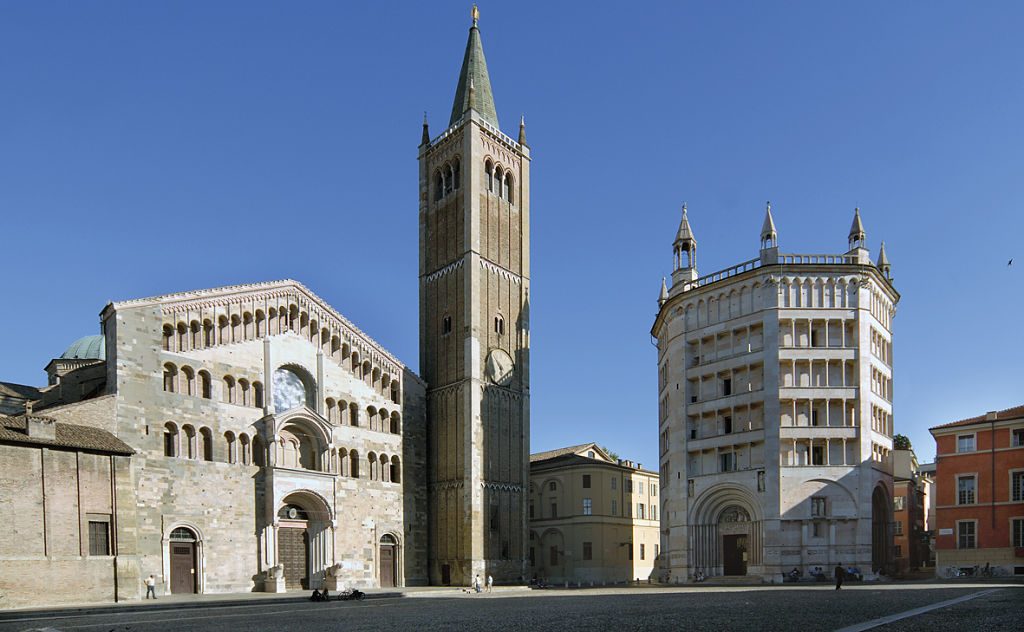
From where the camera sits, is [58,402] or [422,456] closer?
[58,402]

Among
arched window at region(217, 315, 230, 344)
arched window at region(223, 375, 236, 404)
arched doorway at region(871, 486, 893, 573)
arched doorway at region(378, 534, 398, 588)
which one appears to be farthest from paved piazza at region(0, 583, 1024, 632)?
arched doorway at region(871, 486, 893, 573)

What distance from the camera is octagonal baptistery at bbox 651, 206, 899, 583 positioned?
1941 inches

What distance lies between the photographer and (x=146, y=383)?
3962 centimetres

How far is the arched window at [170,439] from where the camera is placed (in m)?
40.3

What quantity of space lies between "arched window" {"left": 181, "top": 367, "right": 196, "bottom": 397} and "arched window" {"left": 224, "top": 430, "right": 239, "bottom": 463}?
8.97ft

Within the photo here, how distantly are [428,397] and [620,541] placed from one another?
24583 millimetres

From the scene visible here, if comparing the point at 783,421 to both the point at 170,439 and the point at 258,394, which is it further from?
the point at 170,439

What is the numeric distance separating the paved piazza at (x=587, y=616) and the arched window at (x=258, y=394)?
13633mm

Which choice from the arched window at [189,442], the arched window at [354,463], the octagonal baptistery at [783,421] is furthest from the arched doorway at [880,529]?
the arched window at [189,442]

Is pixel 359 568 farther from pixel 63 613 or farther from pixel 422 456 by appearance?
pixel 63 613

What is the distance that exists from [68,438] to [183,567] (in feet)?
30.8

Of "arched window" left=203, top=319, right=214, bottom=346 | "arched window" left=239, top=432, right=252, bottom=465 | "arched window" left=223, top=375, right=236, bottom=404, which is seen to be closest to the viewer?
"arched window" left=203, top=319, right=214, bottom=346

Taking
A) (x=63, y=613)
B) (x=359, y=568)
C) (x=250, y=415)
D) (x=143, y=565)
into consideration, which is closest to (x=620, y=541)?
(x=359, y=568)

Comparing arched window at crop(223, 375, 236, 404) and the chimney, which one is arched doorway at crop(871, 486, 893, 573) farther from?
the chimney
